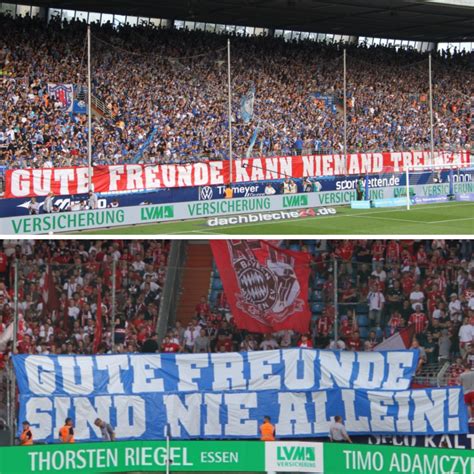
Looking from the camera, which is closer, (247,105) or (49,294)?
(49,294)

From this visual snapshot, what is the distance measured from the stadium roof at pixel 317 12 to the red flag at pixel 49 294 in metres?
34.6

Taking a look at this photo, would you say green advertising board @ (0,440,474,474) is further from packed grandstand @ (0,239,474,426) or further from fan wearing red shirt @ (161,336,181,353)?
fan wearing red shirt @ (161,336,181,353)

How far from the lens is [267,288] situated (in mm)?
20062

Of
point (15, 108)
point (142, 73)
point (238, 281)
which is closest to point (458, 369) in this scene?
point (238, 281)

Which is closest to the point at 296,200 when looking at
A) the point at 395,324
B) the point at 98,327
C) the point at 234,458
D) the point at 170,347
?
the point at 395,324

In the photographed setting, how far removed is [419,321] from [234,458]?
16.2 ft

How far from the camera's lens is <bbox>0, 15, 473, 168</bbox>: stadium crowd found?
42812mm

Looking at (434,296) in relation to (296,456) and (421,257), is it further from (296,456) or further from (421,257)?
(296,456)

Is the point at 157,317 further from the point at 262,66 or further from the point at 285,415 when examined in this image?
the point at 262,66

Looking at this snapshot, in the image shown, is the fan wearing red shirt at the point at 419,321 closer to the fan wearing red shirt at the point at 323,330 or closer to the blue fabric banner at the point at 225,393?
the blue fabric banner at the point at 225,393

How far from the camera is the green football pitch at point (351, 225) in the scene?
3338cm

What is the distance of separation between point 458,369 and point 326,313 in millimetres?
2868

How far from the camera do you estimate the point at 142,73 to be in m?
50.0

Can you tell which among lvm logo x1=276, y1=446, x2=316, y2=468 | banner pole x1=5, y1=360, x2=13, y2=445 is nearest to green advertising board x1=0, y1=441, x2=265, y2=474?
lvm logo x1=276, y1=446, x2=316, y2=468
